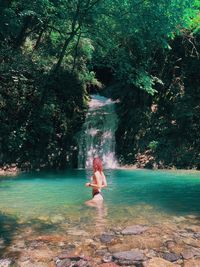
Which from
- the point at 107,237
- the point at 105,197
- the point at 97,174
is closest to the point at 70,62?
the point at 105,197

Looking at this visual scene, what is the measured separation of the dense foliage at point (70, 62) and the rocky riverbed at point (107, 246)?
9074 millimetres

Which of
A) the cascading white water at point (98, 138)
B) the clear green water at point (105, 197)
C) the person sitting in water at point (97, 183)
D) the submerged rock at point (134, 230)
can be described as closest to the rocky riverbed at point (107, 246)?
the submerged rock at point (134, 230)

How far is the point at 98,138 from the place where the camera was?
1861cm

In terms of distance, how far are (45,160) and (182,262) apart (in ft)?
40.2

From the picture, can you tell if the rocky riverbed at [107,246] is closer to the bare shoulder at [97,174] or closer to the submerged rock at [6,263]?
the submerged rock at [6,263]

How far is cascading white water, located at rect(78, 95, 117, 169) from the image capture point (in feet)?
59.2

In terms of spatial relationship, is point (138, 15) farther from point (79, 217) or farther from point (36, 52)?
point (79, 217)

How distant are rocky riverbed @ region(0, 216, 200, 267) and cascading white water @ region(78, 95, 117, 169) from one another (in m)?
11.0

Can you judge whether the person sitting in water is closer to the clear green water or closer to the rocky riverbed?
the clear green water

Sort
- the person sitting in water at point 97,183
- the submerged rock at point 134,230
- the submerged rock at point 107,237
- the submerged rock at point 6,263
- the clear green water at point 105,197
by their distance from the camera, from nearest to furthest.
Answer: the submerged rock at point 6,263 < the submerged rock at point 107,237 < the submerged rock at point 134,230 < the clear green water at point 105,197 < the person sitting in water at point 97,183

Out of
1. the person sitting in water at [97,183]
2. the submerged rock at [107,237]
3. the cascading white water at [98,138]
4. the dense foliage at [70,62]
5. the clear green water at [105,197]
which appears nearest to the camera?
the submerged rock at [107,237]

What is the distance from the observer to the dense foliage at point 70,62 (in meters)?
15.6

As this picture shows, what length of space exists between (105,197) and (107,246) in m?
4.35

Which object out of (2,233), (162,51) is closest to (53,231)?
(2,233)
